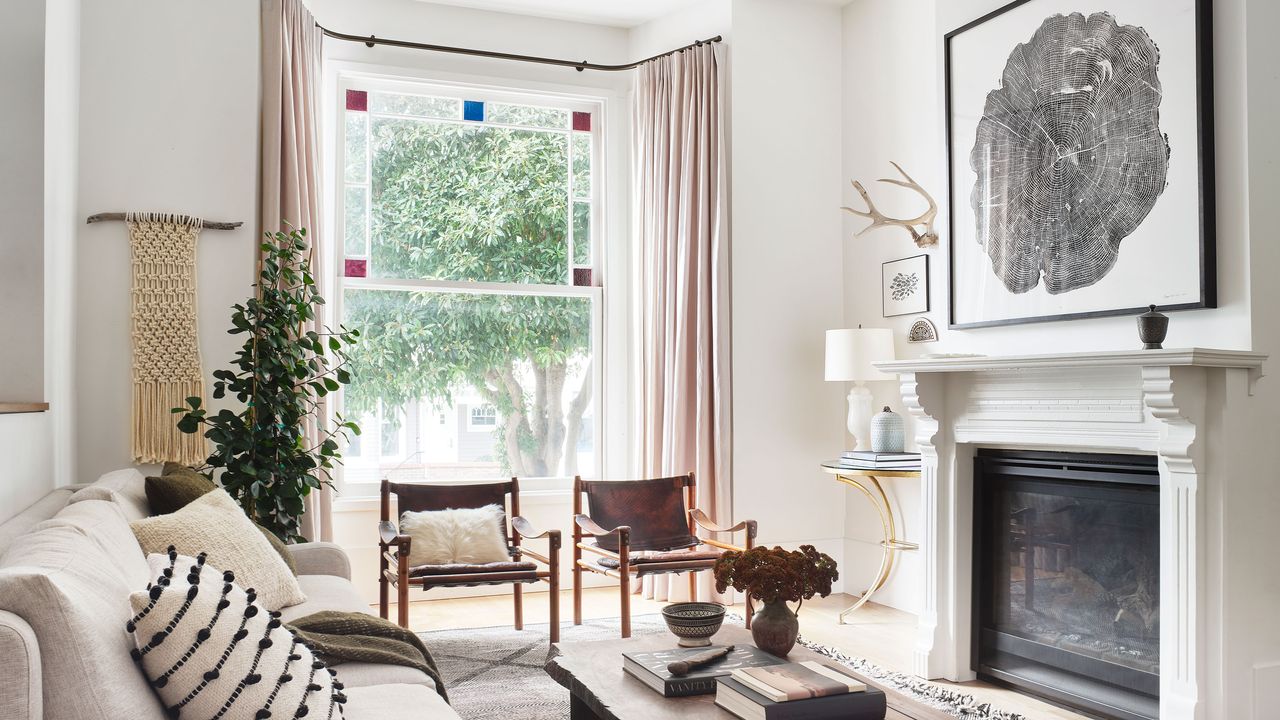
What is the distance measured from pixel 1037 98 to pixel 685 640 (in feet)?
8.16

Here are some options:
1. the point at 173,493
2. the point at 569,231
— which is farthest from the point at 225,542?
the point at 569,231

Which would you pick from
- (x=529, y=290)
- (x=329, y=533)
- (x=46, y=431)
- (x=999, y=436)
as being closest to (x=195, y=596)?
(x=46, y=431)

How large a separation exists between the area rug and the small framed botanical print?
5.52 feet

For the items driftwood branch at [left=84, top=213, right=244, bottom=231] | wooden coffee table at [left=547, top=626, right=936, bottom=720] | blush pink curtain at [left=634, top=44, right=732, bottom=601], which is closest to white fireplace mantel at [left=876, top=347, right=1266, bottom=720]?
wooden coffee table at [left=547, top=626, right=936, bottom=720]

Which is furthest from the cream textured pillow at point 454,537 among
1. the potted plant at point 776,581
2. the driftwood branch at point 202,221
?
the potted plant at point 776,581

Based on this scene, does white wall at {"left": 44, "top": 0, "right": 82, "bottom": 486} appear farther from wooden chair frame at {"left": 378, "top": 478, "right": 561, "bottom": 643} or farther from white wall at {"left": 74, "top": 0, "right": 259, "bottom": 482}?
wooden chair frame at {"left": 378, "top": 478, "right": 561, "bottom": 643}

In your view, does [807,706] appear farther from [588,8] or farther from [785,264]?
[588,8]

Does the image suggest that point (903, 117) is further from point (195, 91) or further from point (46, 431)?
point (46, 431)

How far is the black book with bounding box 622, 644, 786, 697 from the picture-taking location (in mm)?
2229

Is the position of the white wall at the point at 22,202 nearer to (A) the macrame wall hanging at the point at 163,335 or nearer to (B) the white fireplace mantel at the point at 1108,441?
(A) the macrame wall hanging at the point at 163,335

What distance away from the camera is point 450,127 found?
17.7 ft

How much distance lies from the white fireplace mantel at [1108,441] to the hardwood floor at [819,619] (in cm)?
28

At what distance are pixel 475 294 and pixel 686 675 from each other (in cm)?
345

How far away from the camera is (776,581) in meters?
2.38
